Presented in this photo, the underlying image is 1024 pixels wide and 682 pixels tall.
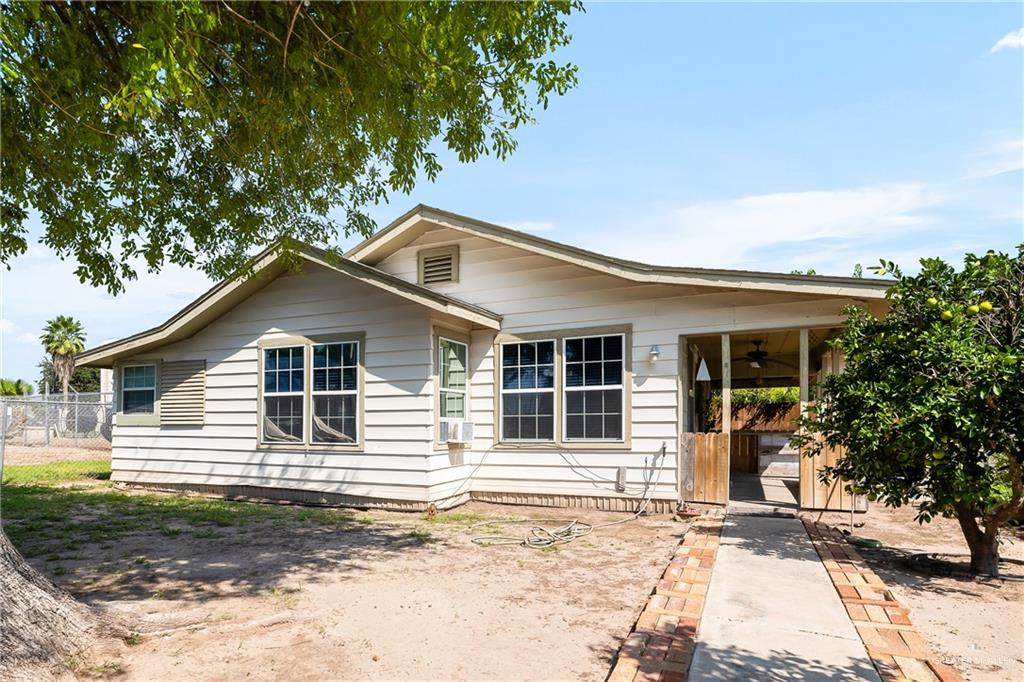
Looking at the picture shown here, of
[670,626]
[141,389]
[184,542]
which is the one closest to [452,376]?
[184,542]

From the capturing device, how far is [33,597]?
3.55 meters

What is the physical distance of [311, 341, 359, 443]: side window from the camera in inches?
384

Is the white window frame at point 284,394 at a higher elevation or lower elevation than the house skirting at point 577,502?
higher

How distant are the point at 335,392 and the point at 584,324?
3.99 metres

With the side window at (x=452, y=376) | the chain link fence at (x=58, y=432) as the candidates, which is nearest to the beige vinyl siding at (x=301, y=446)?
the side window at (x=452, y=376)

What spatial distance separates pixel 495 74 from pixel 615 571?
4576 millimetres

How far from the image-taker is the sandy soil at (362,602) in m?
3.61

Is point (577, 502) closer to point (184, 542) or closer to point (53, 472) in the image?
point (184, 542)

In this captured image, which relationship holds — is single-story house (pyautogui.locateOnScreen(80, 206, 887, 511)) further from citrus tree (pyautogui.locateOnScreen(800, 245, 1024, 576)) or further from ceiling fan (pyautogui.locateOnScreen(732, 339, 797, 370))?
citrus tree (pyautogui.locateOnScreen(800, 245, 1024, 576))

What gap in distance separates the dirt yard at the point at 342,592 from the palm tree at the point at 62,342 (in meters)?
29.4

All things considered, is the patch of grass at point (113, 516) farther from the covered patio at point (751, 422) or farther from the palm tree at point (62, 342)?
the palm tree at point (62, 342)

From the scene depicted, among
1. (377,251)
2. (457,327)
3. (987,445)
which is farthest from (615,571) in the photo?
(377,251)

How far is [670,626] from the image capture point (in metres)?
4.12

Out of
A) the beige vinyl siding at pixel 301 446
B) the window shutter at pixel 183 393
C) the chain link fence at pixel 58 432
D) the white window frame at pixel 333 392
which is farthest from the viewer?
the chain link fence at pixel 58 432
